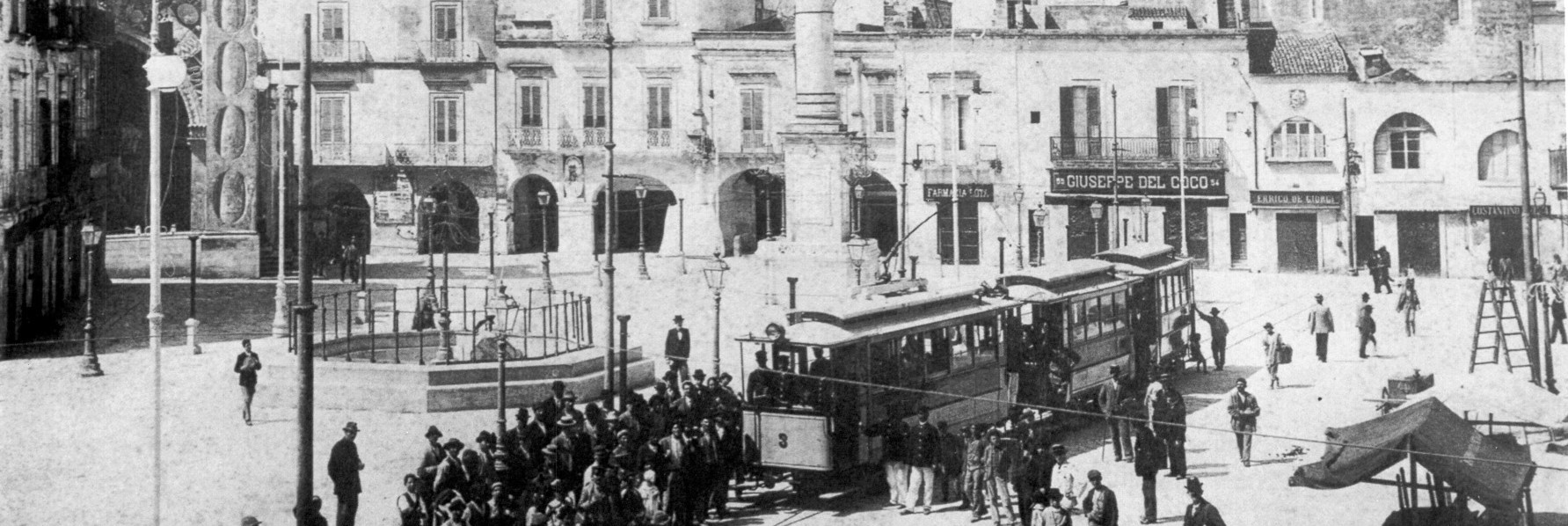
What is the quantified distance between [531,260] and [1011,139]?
8.50 metres

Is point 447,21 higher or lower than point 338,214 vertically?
higher

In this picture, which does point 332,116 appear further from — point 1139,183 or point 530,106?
point 1139,183

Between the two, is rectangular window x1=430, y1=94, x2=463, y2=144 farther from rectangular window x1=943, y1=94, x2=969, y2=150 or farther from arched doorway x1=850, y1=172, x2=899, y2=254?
rectangular window x1=943, y1=94, x2=969, y2=150

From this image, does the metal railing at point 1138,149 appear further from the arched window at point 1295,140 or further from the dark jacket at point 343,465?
the dark jacket at point 343,465

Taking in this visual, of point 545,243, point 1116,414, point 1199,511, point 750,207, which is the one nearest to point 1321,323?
point 1116,414

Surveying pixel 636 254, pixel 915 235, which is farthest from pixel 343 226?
pixel 915 235

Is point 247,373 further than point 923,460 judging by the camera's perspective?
Yes

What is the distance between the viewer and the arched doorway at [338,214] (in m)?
24.9

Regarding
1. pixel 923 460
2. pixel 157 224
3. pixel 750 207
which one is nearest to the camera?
pixel 923 460

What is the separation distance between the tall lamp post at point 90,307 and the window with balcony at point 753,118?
11229 mm

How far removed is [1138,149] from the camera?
1991 cm

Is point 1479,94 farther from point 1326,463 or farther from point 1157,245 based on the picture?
point 1326,463

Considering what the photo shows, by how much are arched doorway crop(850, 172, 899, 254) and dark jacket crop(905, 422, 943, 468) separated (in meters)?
9.21

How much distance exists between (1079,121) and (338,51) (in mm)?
13328
